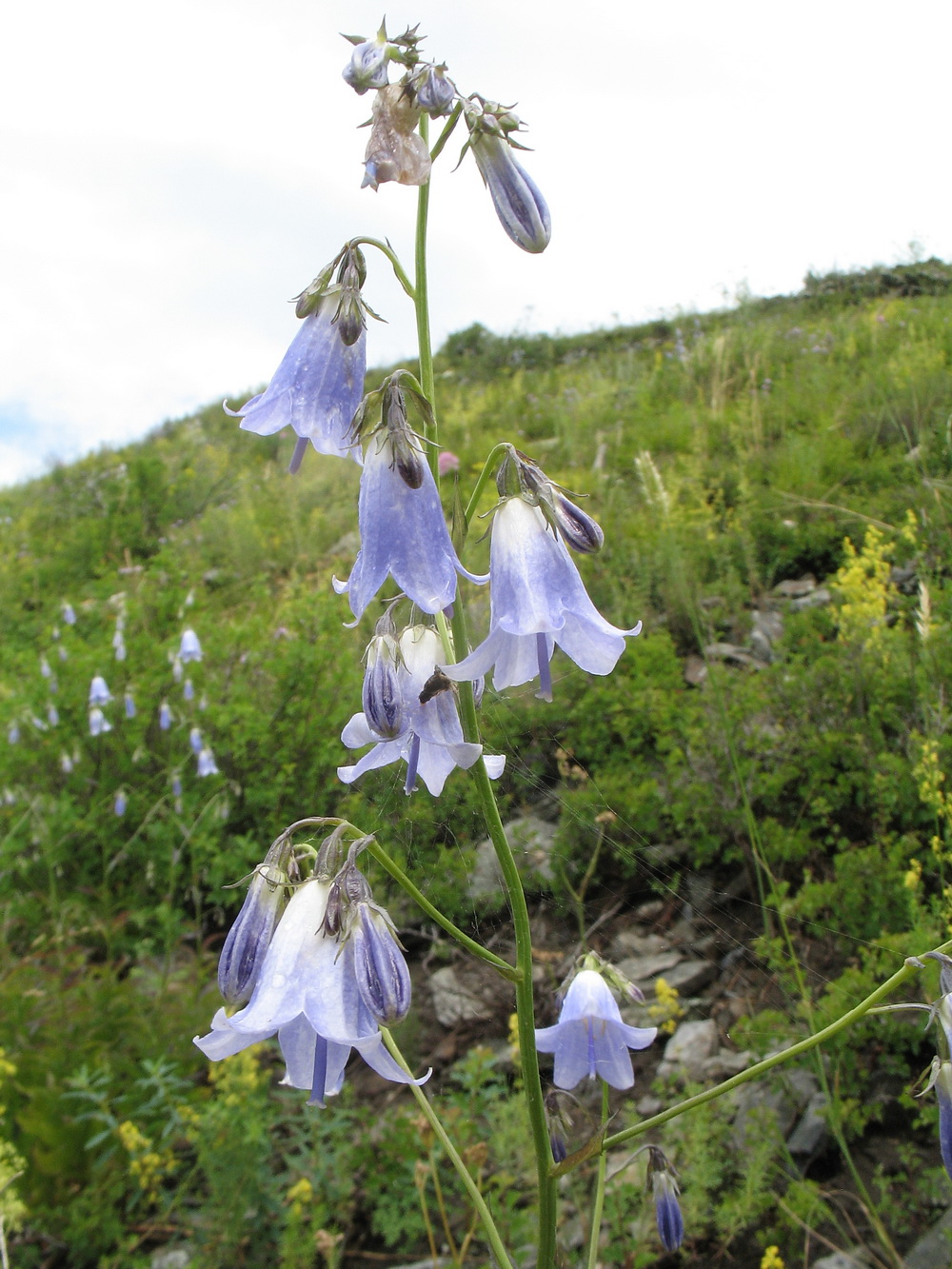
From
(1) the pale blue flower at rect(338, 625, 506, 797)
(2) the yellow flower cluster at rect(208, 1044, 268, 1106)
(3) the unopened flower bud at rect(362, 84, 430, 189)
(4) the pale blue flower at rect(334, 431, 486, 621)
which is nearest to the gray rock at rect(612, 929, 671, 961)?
(2) the yellow flower cluster at rect(208, 1044, 268, 1106)

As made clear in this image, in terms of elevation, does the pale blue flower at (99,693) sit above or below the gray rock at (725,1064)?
above

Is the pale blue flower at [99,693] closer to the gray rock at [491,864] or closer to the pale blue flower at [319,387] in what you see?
the gray rock at [491,864]

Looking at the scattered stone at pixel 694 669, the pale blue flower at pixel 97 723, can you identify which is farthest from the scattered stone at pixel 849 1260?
the pale blue flower at pixel 97 723

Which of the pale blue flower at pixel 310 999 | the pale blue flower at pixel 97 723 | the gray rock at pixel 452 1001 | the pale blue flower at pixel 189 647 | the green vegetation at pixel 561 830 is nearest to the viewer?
the pale blue flower at pixel 310 999

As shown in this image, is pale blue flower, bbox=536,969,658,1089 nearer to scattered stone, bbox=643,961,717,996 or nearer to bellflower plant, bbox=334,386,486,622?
bellflower plant, bbox=334,386,486,622

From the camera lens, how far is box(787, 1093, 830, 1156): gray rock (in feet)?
7.68

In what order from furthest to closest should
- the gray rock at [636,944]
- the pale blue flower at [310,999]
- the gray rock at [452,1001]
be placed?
1. the gray rock at [636,944]
2. the gray rock at [452,1001]
3. the pale blue flower at [310,999]

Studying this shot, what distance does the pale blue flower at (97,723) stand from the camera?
4637 millimetres

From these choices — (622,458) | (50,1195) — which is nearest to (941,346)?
(622,458)

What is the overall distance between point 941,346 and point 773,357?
231 cm

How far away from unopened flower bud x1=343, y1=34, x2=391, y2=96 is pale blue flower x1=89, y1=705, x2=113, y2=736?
4101 millimetres

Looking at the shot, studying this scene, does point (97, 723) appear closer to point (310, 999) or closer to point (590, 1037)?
point (590, 1037)

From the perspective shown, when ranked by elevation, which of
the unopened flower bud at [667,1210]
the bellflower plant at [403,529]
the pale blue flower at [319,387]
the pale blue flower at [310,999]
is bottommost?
the unopened flower bud at [667,1210]

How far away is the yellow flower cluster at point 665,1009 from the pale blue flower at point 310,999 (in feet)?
5.02
